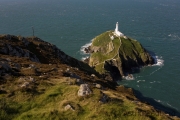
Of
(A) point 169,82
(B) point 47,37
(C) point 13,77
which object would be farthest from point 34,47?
(B) point 47,37

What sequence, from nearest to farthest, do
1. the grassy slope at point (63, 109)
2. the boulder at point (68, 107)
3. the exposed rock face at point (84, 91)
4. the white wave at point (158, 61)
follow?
1. the grassy slope at point (63, 109)
2. the boulder at point (68, 107)
3. the exposed rock face at point (84, 91)
4. the white wave at point (158, 61)

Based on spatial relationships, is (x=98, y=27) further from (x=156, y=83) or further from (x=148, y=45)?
(x=156, y=83)

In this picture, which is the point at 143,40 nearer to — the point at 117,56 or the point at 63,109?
the point at 117,56

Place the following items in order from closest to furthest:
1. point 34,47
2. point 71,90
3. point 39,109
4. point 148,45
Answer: point 39,109
point 71,90
point 34,47
point 148,45

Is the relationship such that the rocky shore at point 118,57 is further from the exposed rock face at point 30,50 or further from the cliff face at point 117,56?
the exposed rock face at point 30,50

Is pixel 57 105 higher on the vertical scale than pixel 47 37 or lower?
lower

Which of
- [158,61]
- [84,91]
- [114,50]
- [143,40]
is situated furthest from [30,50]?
[143,40]

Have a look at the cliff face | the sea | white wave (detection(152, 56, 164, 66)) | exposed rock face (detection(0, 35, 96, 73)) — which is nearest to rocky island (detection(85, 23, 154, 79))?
the cliff face

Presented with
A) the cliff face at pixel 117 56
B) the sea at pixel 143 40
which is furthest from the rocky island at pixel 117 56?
the sea at pixel 143 40
